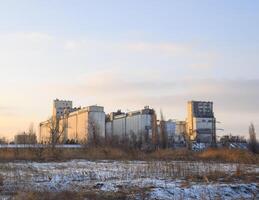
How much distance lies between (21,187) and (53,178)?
11.5ft

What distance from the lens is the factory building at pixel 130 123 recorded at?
16734 cm

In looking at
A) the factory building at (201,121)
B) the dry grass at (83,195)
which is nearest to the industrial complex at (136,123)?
the factory building at (201,121)

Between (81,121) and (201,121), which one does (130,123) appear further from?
(201,121)

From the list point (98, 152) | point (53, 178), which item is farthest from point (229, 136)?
point (53, 178)

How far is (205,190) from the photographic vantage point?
53.1 feet

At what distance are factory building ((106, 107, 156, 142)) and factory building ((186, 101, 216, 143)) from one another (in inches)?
541

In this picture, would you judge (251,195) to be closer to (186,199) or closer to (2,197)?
(186,199)

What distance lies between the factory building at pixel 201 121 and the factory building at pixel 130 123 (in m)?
13.7

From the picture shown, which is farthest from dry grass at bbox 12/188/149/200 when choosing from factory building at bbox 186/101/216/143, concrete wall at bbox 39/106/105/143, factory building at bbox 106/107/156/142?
concrete wall at bbox 39/106/105/143

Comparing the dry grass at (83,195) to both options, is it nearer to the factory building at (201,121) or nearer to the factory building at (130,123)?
the factory building at (201,121)

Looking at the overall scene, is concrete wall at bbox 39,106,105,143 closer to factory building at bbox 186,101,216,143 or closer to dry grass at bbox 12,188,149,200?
factory building at bbox 186,101,216,143

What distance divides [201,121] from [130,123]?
101 feet

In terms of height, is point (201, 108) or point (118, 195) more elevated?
point (201, 108)

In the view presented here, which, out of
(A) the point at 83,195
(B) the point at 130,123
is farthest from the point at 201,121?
(A) the point at 83,195
